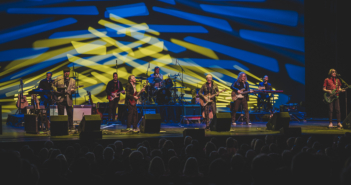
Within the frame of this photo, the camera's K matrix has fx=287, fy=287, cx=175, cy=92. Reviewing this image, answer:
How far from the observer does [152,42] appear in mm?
11742

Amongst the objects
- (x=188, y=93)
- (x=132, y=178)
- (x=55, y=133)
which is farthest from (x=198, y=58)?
(x=132, y=178)

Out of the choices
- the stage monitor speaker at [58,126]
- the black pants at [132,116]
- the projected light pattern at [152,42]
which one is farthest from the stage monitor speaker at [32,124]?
the projected light pattern at [152,42]

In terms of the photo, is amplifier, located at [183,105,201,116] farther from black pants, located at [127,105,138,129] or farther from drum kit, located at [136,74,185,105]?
black pants, located at [127,105,138,129]

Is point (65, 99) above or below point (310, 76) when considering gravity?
below

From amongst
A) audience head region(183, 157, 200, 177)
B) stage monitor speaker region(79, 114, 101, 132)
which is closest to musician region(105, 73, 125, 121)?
stage monitor speaker region(79, 114, 101, 132)

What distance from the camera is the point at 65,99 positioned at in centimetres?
718

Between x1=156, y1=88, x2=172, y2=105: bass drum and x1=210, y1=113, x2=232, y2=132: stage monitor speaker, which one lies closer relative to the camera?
x1=210, y1=113, x2=232, y2=132: stage monitor speaker

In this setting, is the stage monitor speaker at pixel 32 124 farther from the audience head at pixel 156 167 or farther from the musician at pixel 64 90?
the audience head at pixel 156 167

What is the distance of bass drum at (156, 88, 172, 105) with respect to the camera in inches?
406

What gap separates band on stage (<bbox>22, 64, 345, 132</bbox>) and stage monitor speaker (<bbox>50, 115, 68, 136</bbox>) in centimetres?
88

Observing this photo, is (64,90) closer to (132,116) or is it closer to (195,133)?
(132,116)

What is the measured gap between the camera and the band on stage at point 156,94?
7.23m

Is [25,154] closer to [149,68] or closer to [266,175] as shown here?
[266,175]

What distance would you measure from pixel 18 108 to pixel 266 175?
34.8ft
